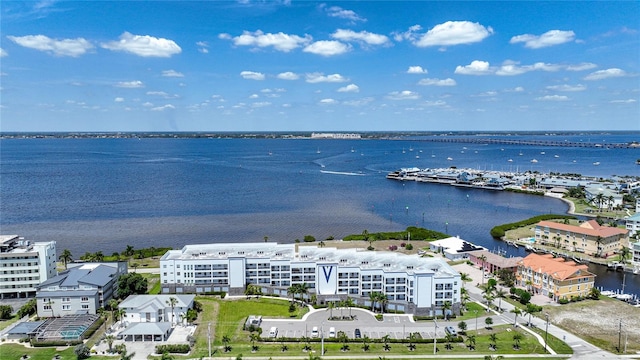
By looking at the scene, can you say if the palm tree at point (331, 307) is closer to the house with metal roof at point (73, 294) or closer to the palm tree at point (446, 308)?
the palm tree at point (446, 308)

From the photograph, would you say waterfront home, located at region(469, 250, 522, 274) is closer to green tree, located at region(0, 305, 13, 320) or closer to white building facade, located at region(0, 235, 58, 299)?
white building facade, located at region(0, 235, 58, 299)

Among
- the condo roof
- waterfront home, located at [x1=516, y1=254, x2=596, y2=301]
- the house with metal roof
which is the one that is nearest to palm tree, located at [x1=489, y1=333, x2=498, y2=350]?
waterfront home, located at [x1=516, y1=254, x2=596, y2=301]

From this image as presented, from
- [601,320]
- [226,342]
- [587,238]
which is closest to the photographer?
[226,342]

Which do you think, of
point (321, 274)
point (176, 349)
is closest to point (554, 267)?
point (321, 274)

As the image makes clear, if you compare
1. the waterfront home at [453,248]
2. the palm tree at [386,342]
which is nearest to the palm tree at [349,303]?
the palm tree at [386,342]

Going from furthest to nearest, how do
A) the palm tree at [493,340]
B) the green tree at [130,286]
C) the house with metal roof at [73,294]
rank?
the green tree at [130,286] < the house with metal roof at [73,294] < the palm tree at [493,340]

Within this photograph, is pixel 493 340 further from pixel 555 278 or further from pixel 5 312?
pixel 5 312
